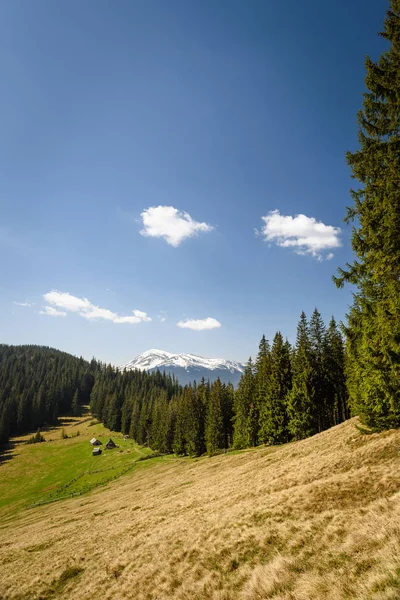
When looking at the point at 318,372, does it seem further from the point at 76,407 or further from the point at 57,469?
the point at 76,407

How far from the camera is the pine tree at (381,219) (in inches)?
544

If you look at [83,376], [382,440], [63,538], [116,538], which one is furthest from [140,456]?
[83,376]

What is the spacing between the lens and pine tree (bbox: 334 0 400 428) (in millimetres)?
13828

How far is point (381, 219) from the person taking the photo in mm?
14422

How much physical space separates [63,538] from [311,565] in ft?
80.5

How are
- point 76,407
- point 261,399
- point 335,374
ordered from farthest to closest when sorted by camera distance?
point 76,407 < point 261,399 < point 335,374

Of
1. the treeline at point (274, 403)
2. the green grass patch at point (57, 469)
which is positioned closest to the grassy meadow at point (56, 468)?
the green grass patch at point (57, 469)

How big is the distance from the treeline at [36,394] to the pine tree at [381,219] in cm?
13357

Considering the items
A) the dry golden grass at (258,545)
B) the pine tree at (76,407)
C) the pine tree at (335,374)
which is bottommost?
the pine tree at (76,407)

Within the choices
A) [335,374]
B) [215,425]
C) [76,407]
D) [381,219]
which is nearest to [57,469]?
[215,425]

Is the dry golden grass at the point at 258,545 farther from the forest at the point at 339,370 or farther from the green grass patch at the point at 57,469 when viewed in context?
the green grass patch at the point at 57,469

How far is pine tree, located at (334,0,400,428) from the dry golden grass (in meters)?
4.77

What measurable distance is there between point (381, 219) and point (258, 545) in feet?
52.4

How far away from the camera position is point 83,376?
636ft
